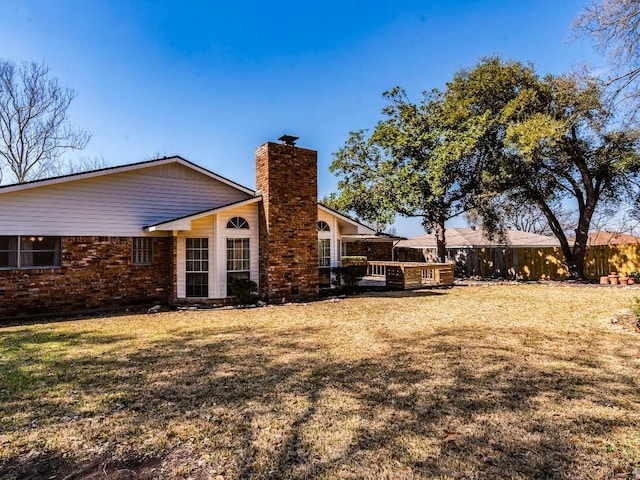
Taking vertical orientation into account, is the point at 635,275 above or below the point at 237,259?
below

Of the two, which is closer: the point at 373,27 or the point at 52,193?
the point at 52,193

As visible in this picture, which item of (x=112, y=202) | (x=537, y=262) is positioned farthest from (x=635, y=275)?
(x=112, y=202)

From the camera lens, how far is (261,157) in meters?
12.5

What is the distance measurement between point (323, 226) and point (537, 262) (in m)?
14.2

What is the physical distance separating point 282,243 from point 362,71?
8354 mm

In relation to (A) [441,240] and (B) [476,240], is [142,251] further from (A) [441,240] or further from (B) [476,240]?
(B) [476,240]

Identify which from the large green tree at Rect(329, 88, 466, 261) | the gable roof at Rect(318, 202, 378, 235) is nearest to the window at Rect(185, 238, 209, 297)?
the gable roof at Rect(318, 202, 378, 235)

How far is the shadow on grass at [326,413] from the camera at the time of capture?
124 inches

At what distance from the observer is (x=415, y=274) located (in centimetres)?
1678

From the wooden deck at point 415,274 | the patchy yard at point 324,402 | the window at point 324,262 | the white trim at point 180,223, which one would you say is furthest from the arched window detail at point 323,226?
the patchy yard at point 324,402

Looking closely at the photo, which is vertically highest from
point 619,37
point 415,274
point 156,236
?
point 619,37

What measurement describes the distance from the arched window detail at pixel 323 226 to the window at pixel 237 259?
2881 mm

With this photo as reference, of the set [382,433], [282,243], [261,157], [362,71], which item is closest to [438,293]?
[282,243]

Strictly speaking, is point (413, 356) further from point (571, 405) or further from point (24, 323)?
point (24, 323)
